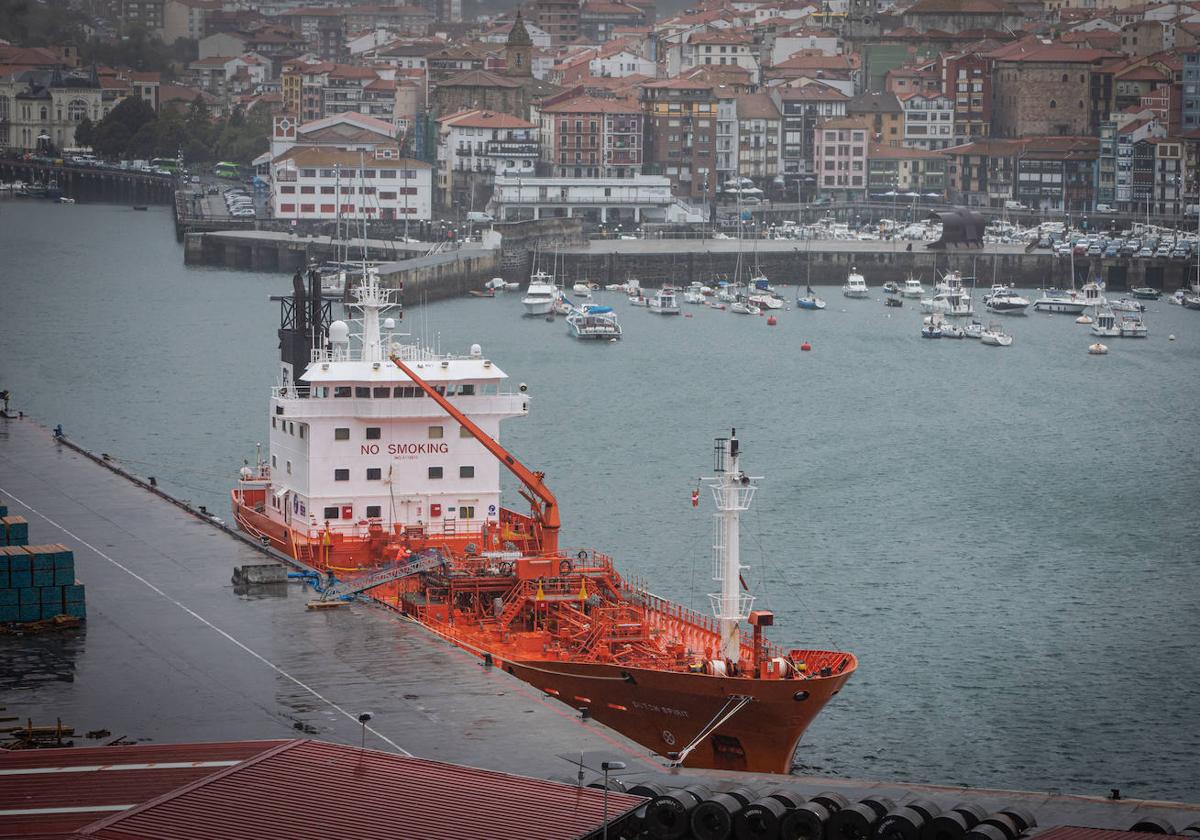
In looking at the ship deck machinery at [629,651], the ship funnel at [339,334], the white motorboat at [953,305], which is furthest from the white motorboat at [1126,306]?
the ship deck machinery at [629,651]

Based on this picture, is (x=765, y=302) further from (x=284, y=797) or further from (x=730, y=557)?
(x=284, y=797)

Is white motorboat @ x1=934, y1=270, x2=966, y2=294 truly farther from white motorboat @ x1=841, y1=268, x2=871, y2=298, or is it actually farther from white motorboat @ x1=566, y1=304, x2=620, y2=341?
white motorboat @ x1=566, y1=304, x2=620, y2=341

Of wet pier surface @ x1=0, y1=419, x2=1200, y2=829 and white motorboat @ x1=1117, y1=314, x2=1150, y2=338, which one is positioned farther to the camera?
white motorboat @ x1=1117, y1=314, x2=1150, y2=338

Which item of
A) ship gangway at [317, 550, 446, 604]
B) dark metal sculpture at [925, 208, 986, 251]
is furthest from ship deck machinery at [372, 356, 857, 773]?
dark metal sculpture at [925, 208, 986, 251]

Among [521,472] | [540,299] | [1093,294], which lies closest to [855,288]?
[1093,294]

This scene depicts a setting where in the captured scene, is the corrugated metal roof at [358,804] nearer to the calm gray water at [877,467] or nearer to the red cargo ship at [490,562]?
the red cargo ship at [490,562]

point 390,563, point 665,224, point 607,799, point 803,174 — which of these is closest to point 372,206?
point 665,224
